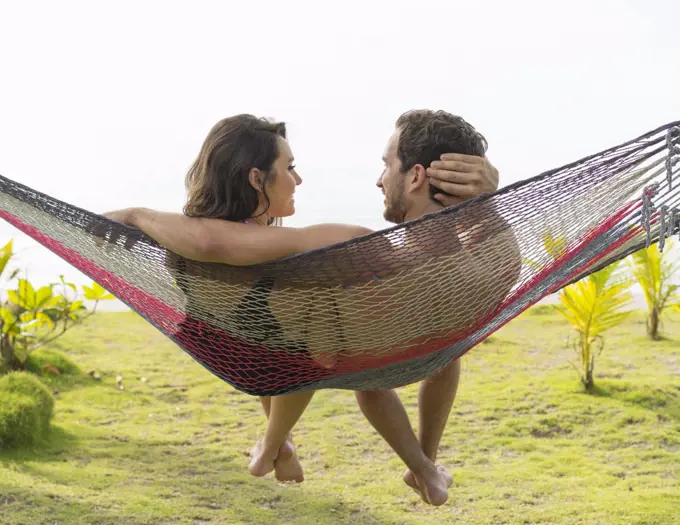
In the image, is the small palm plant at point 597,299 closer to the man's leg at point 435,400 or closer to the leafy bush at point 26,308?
the leafy bush at point 26,308

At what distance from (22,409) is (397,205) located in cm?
365

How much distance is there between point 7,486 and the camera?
4.32 metres

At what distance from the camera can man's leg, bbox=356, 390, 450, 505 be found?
2.02m

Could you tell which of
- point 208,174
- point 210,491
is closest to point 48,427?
point 210,491

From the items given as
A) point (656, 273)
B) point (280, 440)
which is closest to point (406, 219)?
point (280, 440)

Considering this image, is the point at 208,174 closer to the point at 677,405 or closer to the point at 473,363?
the point at 677,405

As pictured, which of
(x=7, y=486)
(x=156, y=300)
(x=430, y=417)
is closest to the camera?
(x=156, y=300)

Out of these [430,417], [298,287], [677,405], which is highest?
[298,287]

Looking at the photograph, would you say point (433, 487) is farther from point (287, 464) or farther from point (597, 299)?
point (597, 299)

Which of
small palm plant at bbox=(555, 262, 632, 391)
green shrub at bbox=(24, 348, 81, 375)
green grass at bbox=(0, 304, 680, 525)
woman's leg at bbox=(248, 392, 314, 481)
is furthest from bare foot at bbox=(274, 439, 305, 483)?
green shrub at bbox=(24, 348, 81, 375)

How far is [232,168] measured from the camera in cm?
183

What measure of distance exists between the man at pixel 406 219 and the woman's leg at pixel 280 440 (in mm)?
160

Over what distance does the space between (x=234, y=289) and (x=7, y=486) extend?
3142 millimetres

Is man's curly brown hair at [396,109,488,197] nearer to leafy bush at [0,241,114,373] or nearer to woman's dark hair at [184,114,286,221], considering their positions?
woman's dark hair at [184,114,286,221]
